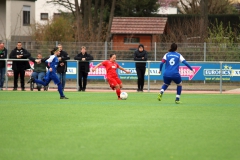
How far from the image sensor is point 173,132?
37.2ft

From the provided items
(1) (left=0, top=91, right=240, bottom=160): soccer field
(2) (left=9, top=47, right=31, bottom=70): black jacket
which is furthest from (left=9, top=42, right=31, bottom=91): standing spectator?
(1) (left=0, top=91, right=240, bottom=160): soccer field

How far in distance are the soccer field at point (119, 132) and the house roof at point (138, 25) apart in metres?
28.5

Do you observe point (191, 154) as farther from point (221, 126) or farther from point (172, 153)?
point (221, 126)

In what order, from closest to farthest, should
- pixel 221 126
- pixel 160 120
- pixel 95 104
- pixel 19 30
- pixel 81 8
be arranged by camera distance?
1. pixel 221 126
2. pixel 160 120
3. pixel 95 104
4. pixel 81 8
5. pixel 19 30

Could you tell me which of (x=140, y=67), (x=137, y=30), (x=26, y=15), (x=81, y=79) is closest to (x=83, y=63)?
(x=81, y=79)

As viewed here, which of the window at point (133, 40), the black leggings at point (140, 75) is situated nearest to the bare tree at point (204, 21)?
the window at point (133, 40)

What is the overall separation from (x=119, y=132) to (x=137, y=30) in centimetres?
3467

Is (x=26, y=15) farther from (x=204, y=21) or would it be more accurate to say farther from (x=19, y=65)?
(x=19, y=65)

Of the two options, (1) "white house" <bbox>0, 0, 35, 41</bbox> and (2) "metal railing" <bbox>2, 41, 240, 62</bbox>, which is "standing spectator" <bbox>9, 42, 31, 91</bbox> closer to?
(2) "metal railing" <bbox>2, 41, 240, 62</bbox>

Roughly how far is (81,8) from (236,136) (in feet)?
120

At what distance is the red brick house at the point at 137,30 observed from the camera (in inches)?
1790

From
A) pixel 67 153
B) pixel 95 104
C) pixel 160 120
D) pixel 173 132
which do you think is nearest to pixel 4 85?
pixel 95 104

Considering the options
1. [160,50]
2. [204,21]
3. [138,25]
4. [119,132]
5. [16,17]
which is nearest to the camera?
[119,132]

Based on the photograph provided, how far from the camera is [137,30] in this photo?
4562 cm
